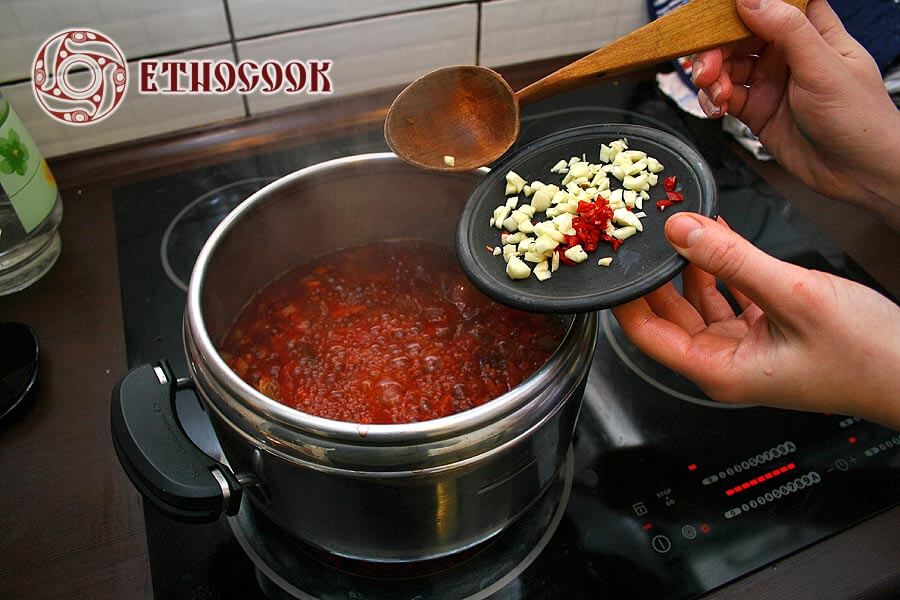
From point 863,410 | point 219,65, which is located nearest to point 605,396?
point 863,410

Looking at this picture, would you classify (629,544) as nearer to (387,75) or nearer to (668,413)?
(668,413)

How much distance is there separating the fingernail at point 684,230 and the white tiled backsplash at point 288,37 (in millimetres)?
829

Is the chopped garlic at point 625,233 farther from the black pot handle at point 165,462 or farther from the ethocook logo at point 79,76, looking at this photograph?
the ethocook logo at point 79,76

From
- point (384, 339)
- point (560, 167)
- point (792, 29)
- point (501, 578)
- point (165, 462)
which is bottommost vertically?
point (501, 578)

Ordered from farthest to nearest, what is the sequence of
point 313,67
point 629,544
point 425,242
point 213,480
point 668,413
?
point 313,67
point 425,242
point 668,413
point 629,544
point 213,480

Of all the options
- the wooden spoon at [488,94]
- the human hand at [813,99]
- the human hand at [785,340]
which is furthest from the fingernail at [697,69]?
the human hand at [785,340]

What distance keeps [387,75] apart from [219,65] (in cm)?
32

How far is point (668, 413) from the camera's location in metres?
1.01

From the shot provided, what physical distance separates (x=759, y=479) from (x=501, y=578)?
1.20 feet

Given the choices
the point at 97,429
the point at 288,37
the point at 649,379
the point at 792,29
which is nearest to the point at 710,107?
the point at 792,29

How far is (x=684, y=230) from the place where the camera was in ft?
2.30

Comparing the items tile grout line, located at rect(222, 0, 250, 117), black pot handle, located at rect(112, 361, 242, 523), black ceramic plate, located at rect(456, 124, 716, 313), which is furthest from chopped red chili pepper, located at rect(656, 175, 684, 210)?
tile grout line, located at rect(222, 0, 250, 117)

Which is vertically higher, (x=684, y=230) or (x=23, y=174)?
(x=684, y=230)

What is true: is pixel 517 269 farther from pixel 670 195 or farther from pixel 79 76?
pixel 79 76
